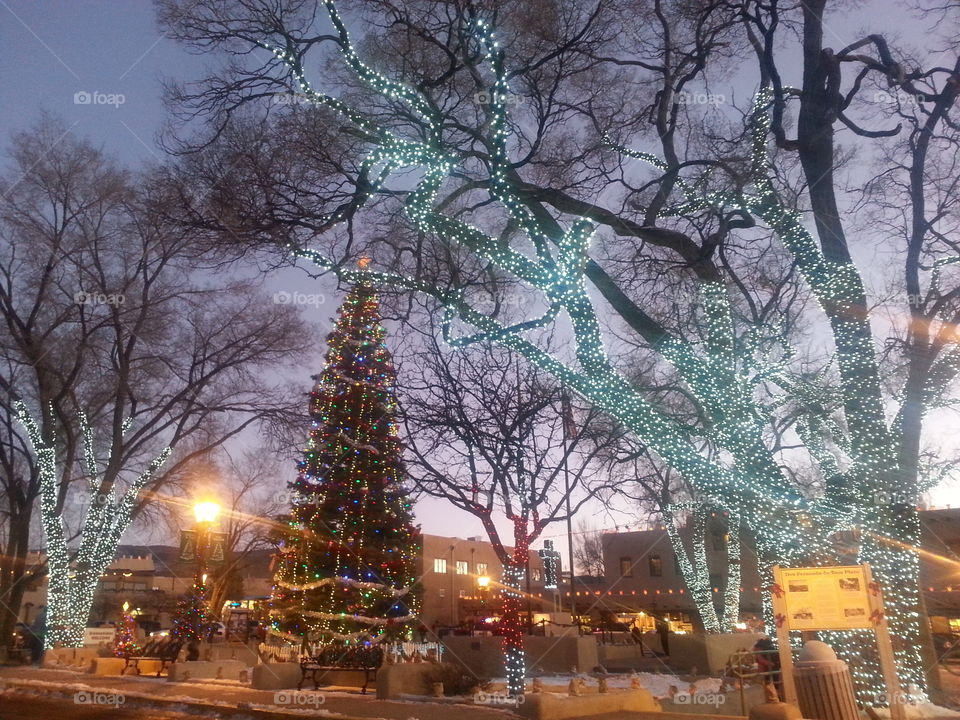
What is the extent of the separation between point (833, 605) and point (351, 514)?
39.6ft

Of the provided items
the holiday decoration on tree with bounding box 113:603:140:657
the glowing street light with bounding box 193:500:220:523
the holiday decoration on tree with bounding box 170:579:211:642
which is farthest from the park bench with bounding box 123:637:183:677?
the glowing street light with bounding box 193:500:220:523

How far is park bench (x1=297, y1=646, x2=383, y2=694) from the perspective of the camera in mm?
14141

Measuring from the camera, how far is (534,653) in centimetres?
2122

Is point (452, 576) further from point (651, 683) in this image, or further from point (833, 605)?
point (833, 605)

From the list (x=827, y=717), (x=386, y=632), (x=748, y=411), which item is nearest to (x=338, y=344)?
(x=386, y=632)

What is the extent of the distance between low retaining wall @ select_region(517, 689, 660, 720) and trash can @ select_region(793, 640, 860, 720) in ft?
11.4

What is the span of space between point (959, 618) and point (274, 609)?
40248 mm

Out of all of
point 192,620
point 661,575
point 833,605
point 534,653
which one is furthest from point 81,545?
point 661,575

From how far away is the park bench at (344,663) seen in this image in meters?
14.1

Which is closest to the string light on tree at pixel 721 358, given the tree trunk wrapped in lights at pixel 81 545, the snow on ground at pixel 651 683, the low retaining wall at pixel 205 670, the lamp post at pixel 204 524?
the snow on ground at pixel 651 683

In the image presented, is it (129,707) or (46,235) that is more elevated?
(46,235)

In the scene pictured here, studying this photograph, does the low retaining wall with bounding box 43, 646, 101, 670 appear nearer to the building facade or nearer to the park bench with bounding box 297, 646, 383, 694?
the park bench with bounding box 297, 646, 383, 694

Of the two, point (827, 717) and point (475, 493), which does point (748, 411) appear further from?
point (475, 493)

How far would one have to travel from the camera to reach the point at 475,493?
1596cm
